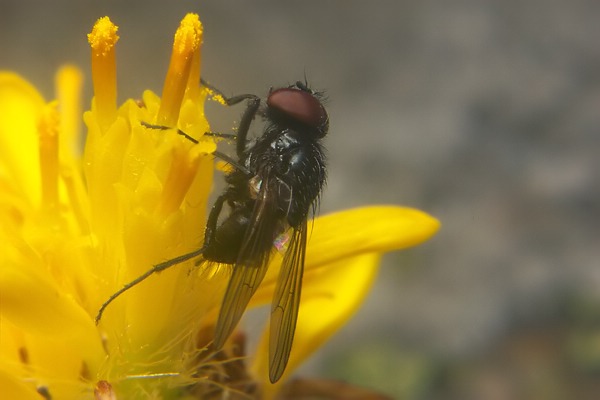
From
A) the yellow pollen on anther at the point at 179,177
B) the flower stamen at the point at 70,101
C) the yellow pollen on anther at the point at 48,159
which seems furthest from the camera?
the flower stamen at the point at 70,101

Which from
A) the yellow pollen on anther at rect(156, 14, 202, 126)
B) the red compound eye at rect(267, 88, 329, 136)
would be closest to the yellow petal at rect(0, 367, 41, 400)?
the yellow pollen on anther at rect(156, 14, 202, 126)

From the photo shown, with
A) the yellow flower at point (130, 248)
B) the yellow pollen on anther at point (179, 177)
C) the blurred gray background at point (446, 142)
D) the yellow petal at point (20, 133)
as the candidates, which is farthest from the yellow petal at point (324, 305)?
the blurred gray background at point (446, 142)

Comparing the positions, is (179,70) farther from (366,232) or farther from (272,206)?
(366,232)

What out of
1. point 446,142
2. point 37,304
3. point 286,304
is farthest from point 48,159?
point 446,142

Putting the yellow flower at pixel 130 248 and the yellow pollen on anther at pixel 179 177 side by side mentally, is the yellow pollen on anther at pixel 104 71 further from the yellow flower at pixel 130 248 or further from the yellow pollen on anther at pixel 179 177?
the yellow pollen on anther at pixel 179 177

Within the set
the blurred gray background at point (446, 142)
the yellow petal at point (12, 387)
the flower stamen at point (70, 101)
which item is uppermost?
the blurred gray background at point (446, 142)

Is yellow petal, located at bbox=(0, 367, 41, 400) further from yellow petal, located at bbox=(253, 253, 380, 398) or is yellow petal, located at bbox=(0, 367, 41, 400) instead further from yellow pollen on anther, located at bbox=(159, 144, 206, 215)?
yellow petal, located at bbox=(253, 253, 380, 398)

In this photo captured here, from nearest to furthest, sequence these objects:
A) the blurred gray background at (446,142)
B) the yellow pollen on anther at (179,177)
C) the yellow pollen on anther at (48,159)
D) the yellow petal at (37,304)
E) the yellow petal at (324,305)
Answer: the yellow petal at (37,304) → the yellow pollen on anther at (179,177) → the yellow pollen on anther at (48,159) → the yellow petal at (324,305) → the blurred gray background at (446,142)
